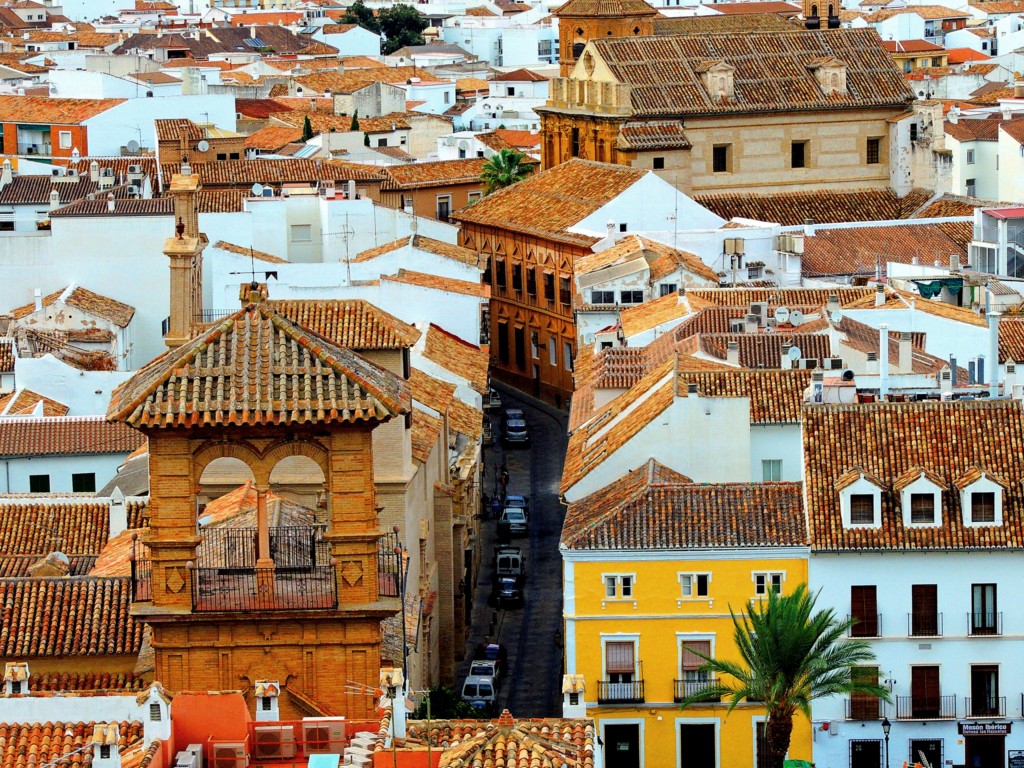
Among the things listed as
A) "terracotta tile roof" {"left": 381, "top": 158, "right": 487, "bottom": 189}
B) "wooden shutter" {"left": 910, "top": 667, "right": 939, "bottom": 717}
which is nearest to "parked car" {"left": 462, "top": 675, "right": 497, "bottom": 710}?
"wooden shutter" {"left": 910, "top": 667, "right": 939, "bottom": 717}

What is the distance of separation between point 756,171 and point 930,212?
939 centimetres

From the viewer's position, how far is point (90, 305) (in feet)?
247

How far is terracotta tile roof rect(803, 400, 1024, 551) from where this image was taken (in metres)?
47.6

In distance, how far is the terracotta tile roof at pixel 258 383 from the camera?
3118cm

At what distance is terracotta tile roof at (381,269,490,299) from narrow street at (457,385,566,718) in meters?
Result: 5.39

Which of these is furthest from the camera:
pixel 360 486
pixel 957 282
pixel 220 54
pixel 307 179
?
pixel 220 54

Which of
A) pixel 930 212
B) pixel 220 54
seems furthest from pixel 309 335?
pixel 220 54

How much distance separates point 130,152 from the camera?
11219 cm

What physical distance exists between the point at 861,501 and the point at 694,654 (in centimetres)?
404

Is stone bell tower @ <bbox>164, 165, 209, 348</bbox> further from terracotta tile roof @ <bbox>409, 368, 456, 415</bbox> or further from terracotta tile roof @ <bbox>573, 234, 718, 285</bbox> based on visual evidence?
terracotta tile roof @ <bbox>573, 234, 718, 285</bbox>

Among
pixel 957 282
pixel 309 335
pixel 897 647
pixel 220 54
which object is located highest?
pixel 220 54

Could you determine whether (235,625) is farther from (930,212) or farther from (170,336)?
(930,212)

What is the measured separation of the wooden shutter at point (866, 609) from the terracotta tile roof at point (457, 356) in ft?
65.5

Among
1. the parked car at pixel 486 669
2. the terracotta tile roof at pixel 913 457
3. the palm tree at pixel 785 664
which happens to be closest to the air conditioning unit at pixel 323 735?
the palm tree at pixel 785 664
